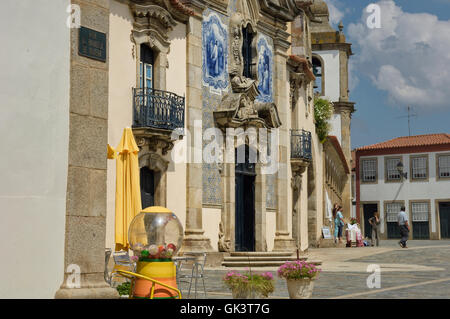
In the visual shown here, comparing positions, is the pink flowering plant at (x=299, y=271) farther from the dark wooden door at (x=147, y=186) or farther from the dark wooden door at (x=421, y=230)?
the dark wooden door at (x=421, y=230)

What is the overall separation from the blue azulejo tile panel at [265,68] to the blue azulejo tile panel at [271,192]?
2.61 meters

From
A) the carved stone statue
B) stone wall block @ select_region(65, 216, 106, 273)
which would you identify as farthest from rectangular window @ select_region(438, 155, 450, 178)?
stone wall block @ select_region(65, 216, 106, 273)

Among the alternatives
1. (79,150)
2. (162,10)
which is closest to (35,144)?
(79,150)

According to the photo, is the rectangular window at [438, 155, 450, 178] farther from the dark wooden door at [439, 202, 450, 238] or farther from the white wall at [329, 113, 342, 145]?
the white wall at [329, 113, 342, 145]

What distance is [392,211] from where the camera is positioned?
55.0 meters

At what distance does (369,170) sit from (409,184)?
11.5ft

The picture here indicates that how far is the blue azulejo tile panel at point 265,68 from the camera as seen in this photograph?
2353 centimetres

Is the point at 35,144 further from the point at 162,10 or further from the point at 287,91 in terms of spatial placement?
the point at 287,91

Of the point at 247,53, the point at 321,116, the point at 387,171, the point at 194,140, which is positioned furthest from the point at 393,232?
the point at 194,140

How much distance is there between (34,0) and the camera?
8.62 metres

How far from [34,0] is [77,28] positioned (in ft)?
1.98

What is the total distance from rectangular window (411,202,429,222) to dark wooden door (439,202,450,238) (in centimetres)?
112

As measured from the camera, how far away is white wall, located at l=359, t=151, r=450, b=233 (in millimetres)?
52969
